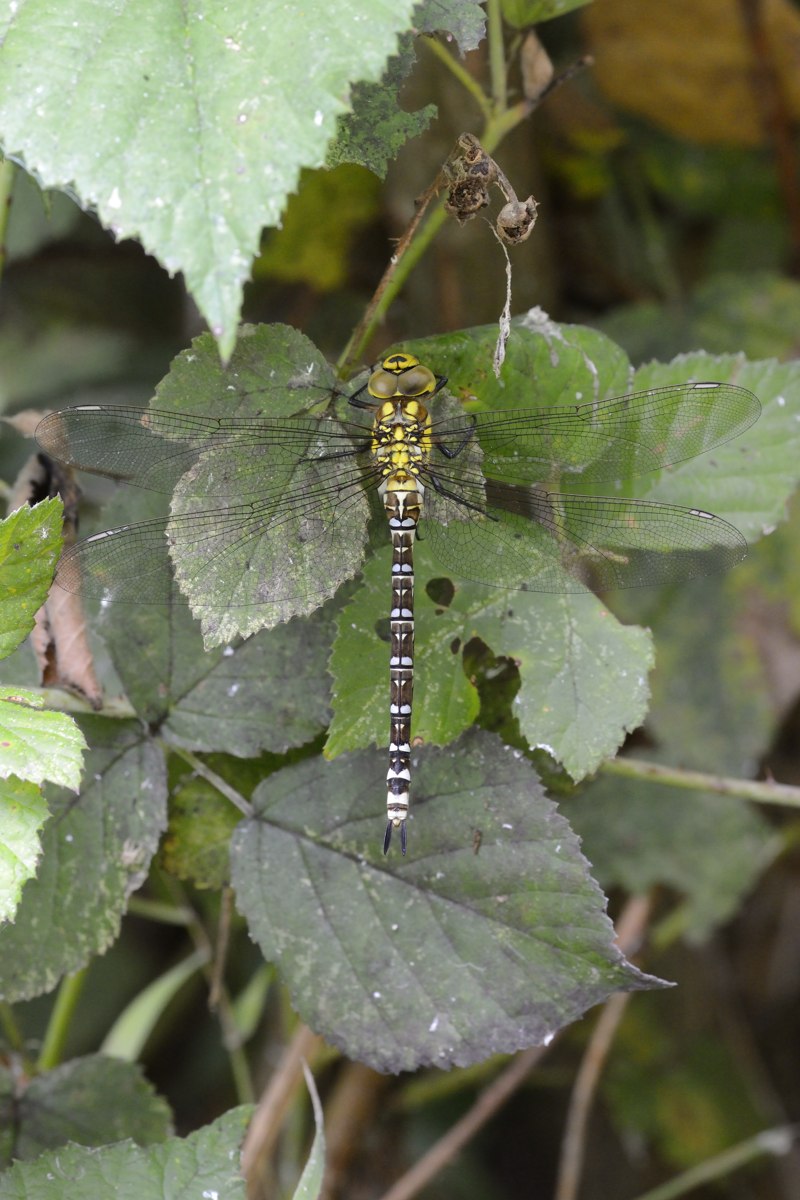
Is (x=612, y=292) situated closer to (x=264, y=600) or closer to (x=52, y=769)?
(x=264, y=600)

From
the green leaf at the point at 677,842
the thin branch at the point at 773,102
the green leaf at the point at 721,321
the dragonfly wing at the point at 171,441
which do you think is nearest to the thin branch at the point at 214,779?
the dragonfly wing at the point at 171,441

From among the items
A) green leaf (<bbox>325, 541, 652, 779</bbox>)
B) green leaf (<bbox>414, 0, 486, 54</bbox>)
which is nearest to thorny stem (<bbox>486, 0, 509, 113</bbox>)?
green leaf (<bbox>414, 0, 486, 54</bbox>)

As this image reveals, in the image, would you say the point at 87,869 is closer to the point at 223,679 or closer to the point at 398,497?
the point at 223,679

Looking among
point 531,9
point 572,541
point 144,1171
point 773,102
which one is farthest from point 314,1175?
point 773,102

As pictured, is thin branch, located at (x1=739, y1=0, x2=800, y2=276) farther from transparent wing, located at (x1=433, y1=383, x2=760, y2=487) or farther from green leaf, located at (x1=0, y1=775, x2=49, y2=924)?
green leaf, located at (x1=0, y1=775, x2=49, y2=924)

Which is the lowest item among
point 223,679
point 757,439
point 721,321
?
point 223,679

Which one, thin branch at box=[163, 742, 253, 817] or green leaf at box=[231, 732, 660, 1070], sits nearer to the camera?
green leaf at box=[231, 732, 660, 1070]

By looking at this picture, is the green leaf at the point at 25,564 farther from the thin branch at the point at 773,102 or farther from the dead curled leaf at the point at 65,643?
the thin branch at the point at 773,102
